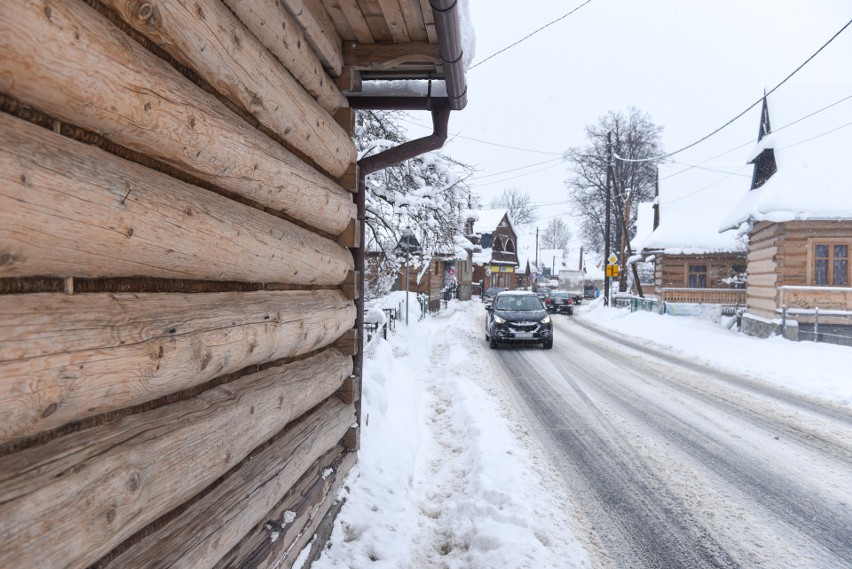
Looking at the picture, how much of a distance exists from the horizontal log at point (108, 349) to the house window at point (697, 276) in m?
29.2

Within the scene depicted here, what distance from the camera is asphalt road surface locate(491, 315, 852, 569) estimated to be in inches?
146

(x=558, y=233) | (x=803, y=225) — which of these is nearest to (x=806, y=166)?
(x=803, y=225)

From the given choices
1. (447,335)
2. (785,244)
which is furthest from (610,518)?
(785,244)

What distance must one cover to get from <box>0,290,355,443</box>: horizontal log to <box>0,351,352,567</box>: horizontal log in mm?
89

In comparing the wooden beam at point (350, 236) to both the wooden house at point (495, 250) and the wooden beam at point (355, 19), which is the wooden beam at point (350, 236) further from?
the wooden house at point (495, 250)

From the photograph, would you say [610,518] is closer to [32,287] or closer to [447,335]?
[32,287]

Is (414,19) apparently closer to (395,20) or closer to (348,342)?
(395,20)

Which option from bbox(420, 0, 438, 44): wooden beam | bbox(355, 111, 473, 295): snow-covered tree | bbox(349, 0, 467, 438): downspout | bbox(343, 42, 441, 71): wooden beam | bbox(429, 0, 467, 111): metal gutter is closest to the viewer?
bbox(429, 0, 467, 111): metal gutter

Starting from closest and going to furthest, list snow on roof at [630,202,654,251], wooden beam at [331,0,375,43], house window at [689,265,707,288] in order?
wooden beam at [331,0,375,43] < house window at [689,265,707,288] < snow on roof at [630,202,654,251]

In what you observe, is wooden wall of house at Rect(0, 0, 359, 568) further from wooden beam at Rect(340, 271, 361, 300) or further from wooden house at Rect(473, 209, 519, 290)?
wooden house at Rect(473, 209, 519, 290)

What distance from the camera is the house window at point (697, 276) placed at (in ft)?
90.7

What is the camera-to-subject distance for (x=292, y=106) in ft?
10.1

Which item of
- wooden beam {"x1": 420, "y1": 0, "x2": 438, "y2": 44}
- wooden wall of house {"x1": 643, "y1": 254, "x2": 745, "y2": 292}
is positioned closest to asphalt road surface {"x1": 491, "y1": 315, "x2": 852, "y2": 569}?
wooden beam {"x1": 420, "y1": 0, "x2": 438, "y2": 44}

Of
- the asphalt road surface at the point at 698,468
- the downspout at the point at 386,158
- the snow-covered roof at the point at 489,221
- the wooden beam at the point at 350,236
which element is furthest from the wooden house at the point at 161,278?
the snow-covered roof at the point at 489,221
